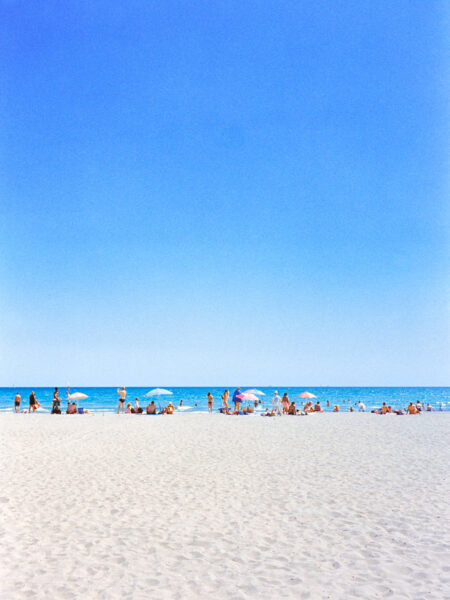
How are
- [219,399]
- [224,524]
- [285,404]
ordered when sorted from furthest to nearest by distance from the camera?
[219,399]
[285,404]
[224,524]

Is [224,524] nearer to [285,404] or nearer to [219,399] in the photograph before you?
[285,404]

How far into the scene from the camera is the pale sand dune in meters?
5.32

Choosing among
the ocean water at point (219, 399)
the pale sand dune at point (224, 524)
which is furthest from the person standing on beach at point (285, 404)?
the pale sand dune at point (224, 524)

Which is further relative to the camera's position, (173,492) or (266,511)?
(173,492)

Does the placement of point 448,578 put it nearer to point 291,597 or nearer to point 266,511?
point 291,597

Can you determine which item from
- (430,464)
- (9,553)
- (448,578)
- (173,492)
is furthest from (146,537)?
(430,464)

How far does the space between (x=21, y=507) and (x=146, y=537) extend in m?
3.00

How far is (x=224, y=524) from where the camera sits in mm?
7402

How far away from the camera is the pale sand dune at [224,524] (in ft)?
17.4

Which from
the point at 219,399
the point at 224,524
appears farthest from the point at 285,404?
the point at 219,399

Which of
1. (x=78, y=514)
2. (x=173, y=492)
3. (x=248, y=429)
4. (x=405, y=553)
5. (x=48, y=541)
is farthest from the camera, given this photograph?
(x=248, y=429)

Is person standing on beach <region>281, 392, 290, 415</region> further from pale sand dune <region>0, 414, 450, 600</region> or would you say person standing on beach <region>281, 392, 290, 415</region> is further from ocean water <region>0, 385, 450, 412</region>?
pale sand dune <region>0, 414, 450, 600</region>

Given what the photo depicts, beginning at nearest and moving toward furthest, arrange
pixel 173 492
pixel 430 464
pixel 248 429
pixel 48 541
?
pixel 48 541 → pixel 173 492 → pixel 430 464 → pixel 248 429

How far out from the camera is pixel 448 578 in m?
5.38
